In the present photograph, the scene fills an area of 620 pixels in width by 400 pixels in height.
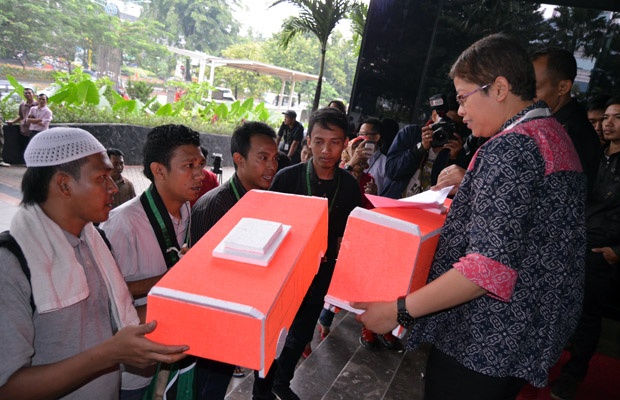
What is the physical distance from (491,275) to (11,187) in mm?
7801

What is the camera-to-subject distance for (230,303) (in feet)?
2.75

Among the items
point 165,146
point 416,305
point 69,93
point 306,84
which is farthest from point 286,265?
point 306,84

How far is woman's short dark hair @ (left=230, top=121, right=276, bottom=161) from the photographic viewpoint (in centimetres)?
229

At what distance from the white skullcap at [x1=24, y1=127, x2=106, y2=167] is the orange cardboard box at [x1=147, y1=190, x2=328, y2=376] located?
55 centimetres

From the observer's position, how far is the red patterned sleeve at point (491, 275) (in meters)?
1.08

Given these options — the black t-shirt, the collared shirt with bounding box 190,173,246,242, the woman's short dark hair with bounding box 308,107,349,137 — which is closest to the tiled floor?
the black t-shirt

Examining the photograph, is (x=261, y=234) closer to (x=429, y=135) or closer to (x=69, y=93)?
(x=429, y=135)

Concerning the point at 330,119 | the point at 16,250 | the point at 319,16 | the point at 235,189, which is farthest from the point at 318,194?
the point at 319,16

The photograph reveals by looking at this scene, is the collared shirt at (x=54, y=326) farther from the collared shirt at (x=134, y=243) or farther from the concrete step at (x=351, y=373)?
the concrete step at (x=351, y=373)

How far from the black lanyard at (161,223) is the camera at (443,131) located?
2.02 metres

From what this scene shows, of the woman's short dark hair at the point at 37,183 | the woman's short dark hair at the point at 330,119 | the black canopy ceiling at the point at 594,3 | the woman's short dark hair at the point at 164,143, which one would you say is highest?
the black canopy ceiling at the point at 594,3

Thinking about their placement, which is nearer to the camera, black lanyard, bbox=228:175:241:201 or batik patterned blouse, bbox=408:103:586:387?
batik patterned blouse, bbox=408:103:586:387

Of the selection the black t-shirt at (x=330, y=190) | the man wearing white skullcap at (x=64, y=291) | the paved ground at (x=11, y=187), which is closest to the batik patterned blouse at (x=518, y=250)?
the man wearing white skullcap at (x=64, y=291)

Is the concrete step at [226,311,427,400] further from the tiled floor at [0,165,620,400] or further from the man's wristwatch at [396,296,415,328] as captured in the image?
the man's wristwatch at [396,296,415,328]
